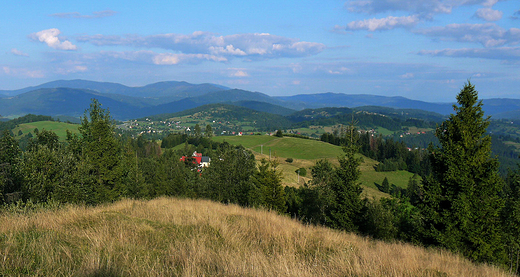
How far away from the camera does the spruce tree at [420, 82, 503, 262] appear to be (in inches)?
690

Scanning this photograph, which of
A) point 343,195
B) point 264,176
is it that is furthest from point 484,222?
point 264,176

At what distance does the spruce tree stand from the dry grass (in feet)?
41.9

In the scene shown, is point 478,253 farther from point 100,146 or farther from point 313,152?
point 313,152

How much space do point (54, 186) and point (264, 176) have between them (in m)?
21.1

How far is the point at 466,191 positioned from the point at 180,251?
61.4ft

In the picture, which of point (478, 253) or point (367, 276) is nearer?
point (367, 276)

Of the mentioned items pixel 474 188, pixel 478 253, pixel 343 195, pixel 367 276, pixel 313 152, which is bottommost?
pixel 313 152

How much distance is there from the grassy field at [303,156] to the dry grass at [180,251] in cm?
6994

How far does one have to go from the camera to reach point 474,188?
60.0 ft

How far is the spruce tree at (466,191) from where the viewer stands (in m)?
17.5

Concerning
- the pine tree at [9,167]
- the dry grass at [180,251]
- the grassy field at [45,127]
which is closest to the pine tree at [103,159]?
the pine tree at [9,167]

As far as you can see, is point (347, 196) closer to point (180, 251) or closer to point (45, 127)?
point (180, 251)

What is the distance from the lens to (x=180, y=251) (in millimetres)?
5891

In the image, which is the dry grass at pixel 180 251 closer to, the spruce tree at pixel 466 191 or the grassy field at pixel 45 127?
the spruce tree at pixel 466 191
